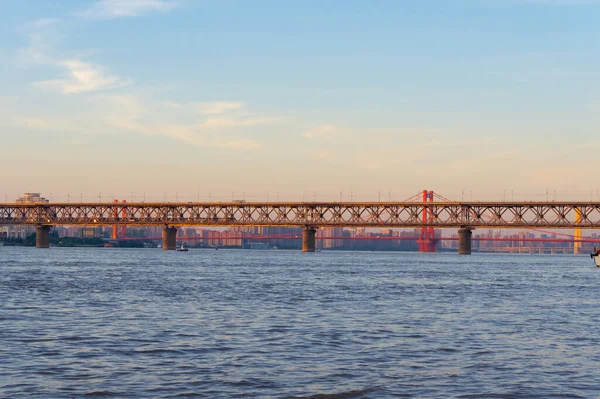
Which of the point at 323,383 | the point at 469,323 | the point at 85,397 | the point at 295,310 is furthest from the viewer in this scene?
the point at 295,310

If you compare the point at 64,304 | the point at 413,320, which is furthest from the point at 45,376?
the point at 64,304

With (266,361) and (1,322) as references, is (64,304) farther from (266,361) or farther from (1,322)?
(266,361)

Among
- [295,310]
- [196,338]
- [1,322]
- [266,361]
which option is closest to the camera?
[266,361]

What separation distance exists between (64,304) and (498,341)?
73.3ft

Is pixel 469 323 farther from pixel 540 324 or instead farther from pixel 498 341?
pixel 498 341

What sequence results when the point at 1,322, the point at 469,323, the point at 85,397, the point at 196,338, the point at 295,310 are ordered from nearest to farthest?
the point at 85,397 < the point at 196,338 < the point at 1,322 < the point at 469,323 < the point at 295,310

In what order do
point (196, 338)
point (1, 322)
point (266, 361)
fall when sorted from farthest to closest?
1. point (1, 322)
2. point (196, 338)
3. point (266, 361)

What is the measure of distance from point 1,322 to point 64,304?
8884mm

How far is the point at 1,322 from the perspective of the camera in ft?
108

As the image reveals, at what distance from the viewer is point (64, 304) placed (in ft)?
137

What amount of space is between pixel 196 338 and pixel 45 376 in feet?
26.0

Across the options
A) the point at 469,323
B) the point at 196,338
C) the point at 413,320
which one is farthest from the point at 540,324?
the point at 196,338

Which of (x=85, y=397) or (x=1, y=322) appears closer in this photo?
(x=85, y=397)

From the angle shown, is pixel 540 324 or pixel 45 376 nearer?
pixel 45 376
